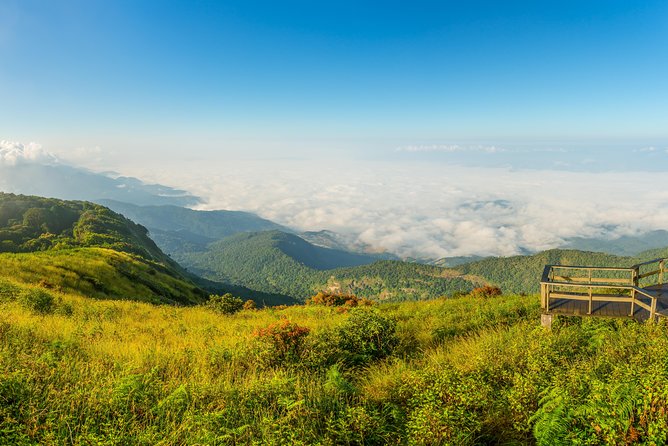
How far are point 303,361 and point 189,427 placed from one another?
381 cm

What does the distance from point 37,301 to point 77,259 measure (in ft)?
78.4

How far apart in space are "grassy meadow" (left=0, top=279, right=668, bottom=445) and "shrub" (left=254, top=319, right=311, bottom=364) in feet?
0.12

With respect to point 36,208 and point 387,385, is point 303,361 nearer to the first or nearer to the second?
point 387,385

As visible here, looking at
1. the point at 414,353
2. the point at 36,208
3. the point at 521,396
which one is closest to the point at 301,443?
the point at 521,396

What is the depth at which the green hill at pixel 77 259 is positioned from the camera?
27.4m

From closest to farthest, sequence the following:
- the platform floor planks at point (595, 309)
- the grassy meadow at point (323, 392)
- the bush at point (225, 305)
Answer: the grassy meadow at point (323, 392) → the platform floor planks at point (595, 309) → the bush at point (225, 305)

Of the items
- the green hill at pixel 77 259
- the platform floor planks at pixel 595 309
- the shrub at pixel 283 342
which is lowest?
the green hill at pixel 77 259

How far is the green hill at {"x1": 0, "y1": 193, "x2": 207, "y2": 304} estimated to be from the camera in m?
27.4

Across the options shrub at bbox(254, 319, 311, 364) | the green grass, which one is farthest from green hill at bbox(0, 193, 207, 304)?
shrub at bbox(254, 319, 311, 364)

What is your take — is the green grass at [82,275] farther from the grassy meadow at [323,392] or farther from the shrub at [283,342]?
the shrub at [283,342]

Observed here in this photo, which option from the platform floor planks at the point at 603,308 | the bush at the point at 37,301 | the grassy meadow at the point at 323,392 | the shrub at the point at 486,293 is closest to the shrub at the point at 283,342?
the grassy meadow at the point at 323,392

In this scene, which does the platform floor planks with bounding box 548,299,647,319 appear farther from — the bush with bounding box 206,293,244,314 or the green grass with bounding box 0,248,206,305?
the green grass with bounding box 0,248,206,305

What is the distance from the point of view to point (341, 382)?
254 inches

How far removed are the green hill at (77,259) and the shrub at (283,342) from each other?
23469 mm
